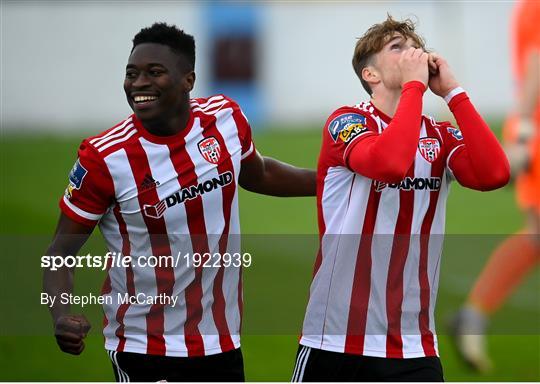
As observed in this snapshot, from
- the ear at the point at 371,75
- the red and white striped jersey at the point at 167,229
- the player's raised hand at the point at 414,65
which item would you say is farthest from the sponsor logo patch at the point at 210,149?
the player's raised hand at the point at 414,65

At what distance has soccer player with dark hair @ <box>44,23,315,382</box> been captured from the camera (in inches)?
148

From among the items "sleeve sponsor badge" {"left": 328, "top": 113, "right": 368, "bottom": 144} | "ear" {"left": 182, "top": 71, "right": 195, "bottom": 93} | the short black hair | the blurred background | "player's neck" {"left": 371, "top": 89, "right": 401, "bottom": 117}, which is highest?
the short black hair

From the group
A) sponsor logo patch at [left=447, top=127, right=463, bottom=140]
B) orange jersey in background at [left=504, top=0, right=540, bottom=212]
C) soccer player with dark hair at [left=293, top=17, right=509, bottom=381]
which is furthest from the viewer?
orange jersey in background at [left=504, top=0, right=540, bottom=212]

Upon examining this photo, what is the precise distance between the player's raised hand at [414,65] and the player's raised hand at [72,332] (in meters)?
1.32

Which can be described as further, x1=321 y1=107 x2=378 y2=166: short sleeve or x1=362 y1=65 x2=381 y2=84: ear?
x1=362 y1=65 x2=381 y2=84: ear

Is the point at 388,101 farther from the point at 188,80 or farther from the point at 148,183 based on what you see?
the point at 148,183

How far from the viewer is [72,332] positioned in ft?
11.7

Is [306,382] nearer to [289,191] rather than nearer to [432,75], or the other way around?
[289,191]

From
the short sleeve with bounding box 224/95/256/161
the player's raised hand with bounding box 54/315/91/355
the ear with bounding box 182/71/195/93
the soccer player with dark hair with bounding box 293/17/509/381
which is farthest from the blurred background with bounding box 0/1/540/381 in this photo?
the player's raised hand with bounding box 54/315/91/355

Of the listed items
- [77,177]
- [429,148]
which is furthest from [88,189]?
[429,148]

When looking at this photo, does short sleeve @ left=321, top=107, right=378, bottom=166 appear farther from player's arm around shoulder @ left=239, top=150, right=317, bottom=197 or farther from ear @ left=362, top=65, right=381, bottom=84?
player's arm around shoulder @ left=239, top=150, right=317, bottom=197

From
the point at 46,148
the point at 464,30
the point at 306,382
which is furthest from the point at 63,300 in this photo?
the point at 464,30

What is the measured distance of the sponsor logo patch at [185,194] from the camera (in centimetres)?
381

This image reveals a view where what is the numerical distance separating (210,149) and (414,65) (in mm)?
791
